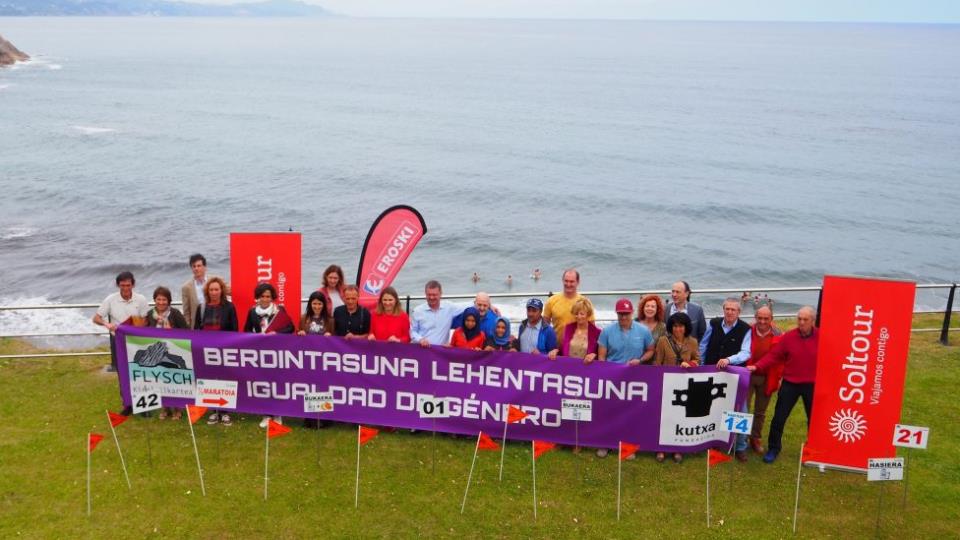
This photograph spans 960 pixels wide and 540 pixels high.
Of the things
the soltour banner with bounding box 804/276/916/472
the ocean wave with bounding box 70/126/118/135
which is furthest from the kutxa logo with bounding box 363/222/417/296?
the ocean wave with bounding box 70/126/118/135

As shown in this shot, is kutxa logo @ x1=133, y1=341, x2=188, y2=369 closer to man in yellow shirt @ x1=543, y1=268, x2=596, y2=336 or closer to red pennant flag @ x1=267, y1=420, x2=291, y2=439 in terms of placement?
red pennant flag @ x1=267, y1=420, x2=291, y2=439

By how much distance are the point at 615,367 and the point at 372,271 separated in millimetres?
4411

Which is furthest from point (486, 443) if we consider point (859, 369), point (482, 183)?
point (482, 183)

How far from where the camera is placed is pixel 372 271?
12.4 m

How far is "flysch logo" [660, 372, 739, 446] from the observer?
378 inches

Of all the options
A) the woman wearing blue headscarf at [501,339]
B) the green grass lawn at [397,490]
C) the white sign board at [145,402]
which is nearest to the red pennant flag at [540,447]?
the green grass lawn at [397,490]

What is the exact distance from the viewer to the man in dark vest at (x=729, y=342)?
379 inches

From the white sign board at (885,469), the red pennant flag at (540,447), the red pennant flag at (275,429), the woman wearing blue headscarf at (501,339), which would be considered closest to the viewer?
the white sign board at (885,469)

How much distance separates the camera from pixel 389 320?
10.4 metres

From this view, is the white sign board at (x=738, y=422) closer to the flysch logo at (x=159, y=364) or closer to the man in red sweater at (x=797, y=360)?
the man in red sweater at (x=797, y=360)

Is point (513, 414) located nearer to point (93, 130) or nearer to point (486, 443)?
point (486, 443)

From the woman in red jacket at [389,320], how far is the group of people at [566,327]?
1cm

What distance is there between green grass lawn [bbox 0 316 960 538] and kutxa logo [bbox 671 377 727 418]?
0.66 meters

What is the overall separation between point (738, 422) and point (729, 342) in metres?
1.08
